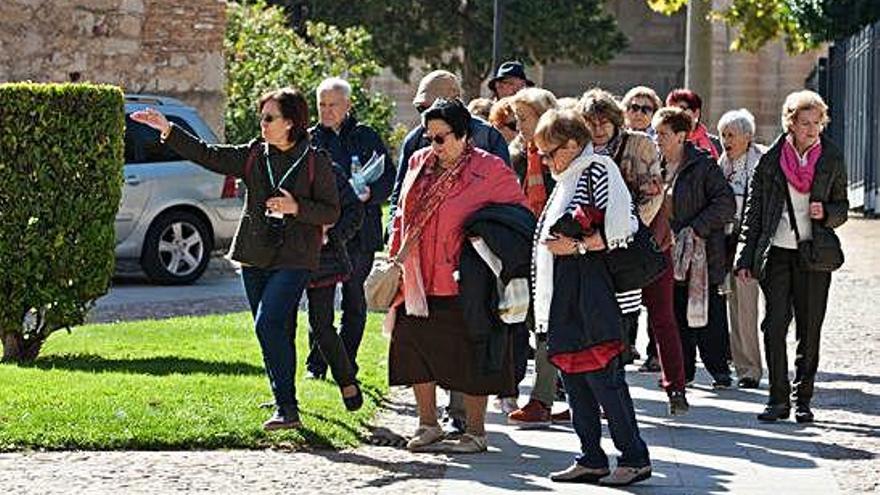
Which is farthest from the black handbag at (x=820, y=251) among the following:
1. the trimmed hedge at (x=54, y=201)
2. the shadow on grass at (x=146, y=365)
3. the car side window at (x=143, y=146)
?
the car side window at (x=143, y=146)

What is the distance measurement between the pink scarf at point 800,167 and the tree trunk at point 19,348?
4573 mm

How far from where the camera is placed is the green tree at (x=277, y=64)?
31109mm

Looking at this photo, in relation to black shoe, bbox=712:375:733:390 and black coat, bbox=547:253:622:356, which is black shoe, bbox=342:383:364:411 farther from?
black shoe, bbox=712:375:733:390

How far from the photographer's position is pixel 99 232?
1355 centimetres

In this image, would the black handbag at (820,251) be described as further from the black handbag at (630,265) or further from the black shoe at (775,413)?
the black handbag at (630,265)

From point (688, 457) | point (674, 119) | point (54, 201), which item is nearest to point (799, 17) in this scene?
point (674, 119)

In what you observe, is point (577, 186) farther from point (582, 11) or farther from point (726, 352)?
point (582, 11)

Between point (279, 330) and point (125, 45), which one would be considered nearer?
point (279, 330)

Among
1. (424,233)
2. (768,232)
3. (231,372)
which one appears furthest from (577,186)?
(231,372)

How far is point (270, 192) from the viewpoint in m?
11.1

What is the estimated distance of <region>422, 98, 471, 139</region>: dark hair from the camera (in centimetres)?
1070

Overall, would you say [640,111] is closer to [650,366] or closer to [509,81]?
[509,81]

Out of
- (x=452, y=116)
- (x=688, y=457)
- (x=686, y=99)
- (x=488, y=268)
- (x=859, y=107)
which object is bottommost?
(x=688, y=457)

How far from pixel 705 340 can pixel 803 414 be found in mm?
1865
